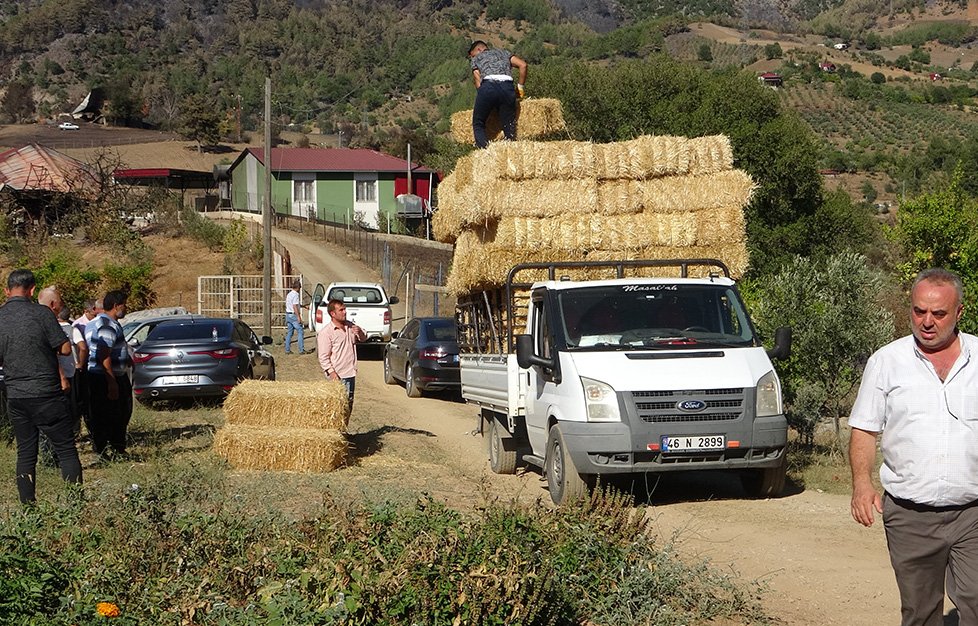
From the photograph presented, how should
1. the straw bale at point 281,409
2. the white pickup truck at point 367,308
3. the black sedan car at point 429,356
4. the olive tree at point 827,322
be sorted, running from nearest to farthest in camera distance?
the straw bale at point 281,409
the olive tree at point 827,322
the black sedan car at point 429,356
the white pickup truck at point 367,308

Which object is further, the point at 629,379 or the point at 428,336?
the point at 428,336

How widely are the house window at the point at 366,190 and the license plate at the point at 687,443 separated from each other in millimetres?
68556

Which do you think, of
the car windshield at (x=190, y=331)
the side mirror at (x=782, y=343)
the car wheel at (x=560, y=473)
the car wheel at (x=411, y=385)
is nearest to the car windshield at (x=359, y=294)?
the car wheel at (x=411, y=385)

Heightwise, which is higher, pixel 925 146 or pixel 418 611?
pixel 925 146

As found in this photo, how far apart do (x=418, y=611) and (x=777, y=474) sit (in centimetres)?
657

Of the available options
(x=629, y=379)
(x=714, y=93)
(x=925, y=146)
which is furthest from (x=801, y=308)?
(x=925, y=146)

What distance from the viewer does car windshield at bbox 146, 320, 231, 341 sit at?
63.0ft

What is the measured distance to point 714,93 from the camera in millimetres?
49219

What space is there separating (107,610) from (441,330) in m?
17.5

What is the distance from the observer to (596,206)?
13.2 meters

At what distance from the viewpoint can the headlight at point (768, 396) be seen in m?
10.6

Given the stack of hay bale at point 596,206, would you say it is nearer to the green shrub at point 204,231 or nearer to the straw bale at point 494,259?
the straw bale at point 494,259

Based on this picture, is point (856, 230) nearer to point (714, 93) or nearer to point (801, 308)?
point (714, 93)

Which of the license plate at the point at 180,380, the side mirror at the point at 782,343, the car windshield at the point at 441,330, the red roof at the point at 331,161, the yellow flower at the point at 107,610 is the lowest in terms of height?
the yellow flower at the point at 107,610
